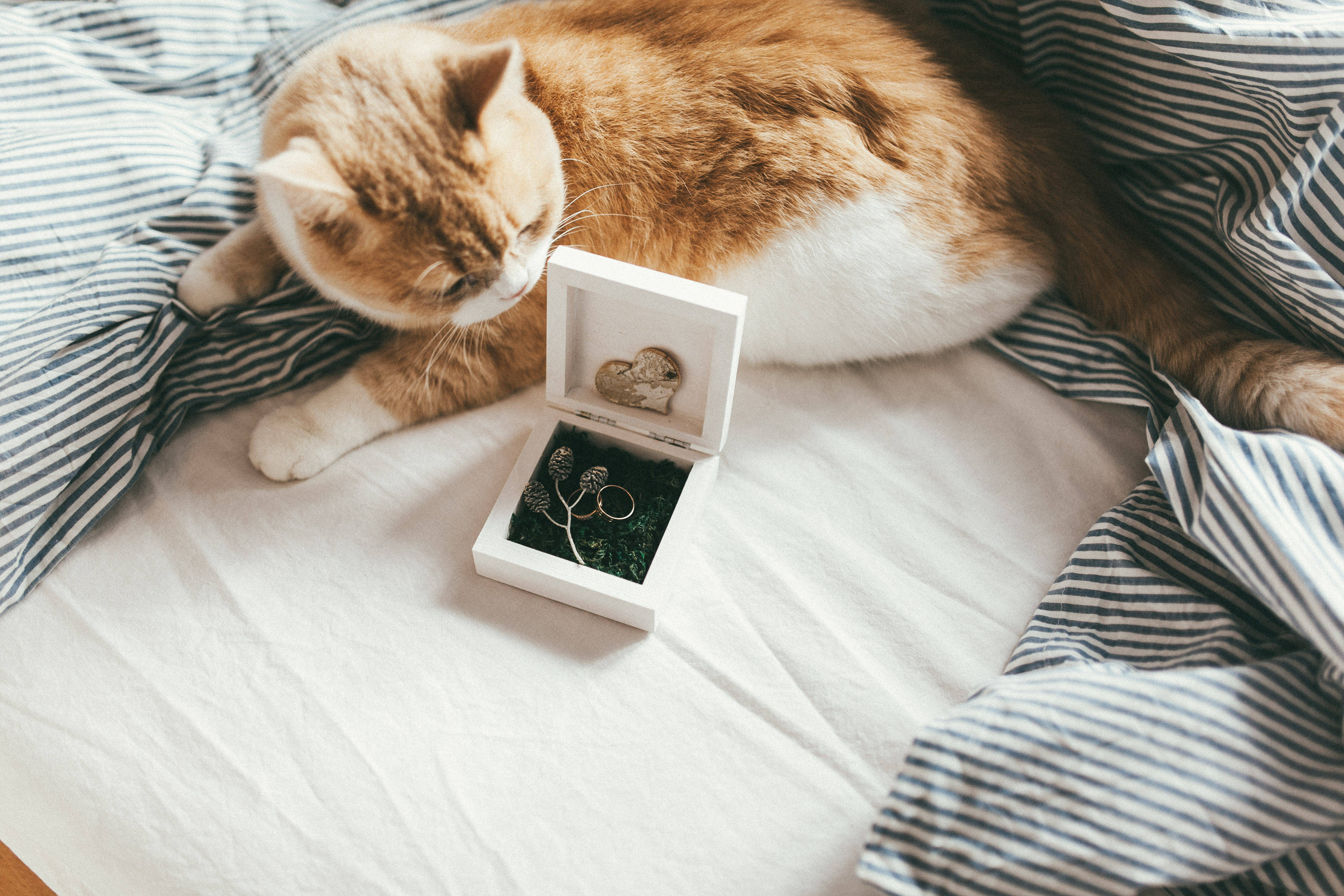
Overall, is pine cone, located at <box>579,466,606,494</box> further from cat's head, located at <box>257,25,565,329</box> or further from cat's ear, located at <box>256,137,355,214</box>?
cat's ear, located at <box>256,137,355,214</box>

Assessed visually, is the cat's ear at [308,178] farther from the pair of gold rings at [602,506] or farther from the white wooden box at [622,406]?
the pair of gold rings at [602,506]

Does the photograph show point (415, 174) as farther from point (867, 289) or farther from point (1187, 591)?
point (1187, 591)

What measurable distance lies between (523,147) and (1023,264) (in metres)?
0.64

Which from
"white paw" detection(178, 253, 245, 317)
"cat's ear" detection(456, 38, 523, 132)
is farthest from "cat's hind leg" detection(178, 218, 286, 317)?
"cat's ear" detection(456, 38, 523, 132)

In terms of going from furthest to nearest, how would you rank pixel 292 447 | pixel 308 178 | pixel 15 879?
pixel 292 447 → pixel 15 879 → pixel 308 178

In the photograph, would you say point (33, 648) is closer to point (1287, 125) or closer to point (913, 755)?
point (913, 755)

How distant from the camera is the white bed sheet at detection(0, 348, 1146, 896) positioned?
0.80 meters

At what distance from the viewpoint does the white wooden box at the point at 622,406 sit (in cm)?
85

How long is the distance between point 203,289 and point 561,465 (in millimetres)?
540

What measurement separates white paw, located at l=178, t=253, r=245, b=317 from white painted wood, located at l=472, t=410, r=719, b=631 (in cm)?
47

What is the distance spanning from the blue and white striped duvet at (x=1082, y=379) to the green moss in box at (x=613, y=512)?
37 centimetres

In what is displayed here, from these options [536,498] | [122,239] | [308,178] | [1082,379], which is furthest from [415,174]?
[1082,379]

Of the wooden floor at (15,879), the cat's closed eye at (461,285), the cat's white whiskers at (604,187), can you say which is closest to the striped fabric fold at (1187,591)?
the cat's white whiskers at (604,187)

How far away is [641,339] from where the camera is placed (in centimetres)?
92
